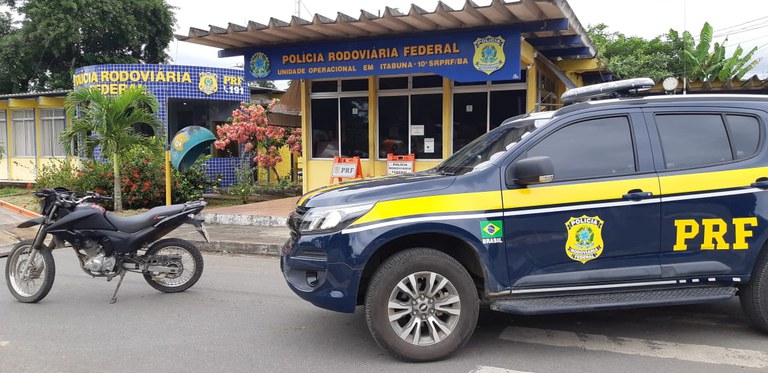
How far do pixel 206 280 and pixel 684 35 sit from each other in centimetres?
2400

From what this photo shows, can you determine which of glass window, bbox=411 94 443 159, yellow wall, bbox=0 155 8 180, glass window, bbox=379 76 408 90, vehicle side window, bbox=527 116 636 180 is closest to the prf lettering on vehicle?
vehicle side window, bbox=527 116 636 180

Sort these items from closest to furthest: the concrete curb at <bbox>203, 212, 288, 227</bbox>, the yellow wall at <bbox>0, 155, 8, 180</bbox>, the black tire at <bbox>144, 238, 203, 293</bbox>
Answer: the black tire at <bbox>144, 238, 203, 293</bbox> < the concrete curb at <bbox>203, 212, 288, 227</bbox> < the yellow wall at <bbox>0, 155, 8, 180</bbox>

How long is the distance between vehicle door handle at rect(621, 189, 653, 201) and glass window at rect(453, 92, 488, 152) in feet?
24.5

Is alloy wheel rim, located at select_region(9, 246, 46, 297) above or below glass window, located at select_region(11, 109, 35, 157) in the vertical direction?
below

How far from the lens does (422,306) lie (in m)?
4.10

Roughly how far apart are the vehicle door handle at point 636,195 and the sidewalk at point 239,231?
5.62m

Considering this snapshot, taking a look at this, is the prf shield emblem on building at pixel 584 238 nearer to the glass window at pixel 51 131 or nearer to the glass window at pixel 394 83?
the glass window at pixel 394 83

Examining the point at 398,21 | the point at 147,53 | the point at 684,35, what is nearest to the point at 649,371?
the point at 398,21

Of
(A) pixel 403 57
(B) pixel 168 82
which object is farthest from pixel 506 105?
(B) pixel 168 82

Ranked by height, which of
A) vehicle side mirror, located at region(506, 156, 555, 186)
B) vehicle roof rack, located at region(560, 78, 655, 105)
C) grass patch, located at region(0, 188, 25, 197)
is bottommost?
grass patch, located at region(0, 188, 25, 197)

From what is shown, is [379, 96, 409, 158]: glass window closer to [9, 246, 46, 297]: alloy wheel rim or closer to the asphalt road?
the asphalt road

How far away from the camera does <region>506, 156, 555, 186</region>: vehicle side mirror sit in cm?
400

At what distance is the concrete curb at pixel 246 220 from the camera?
10734 mm

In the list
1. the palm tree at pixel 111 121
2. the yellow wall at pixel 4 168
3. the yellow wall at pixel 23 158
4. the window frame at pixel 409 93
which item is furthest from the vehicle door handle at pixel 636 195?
the yellow wall at pixel 4 168
